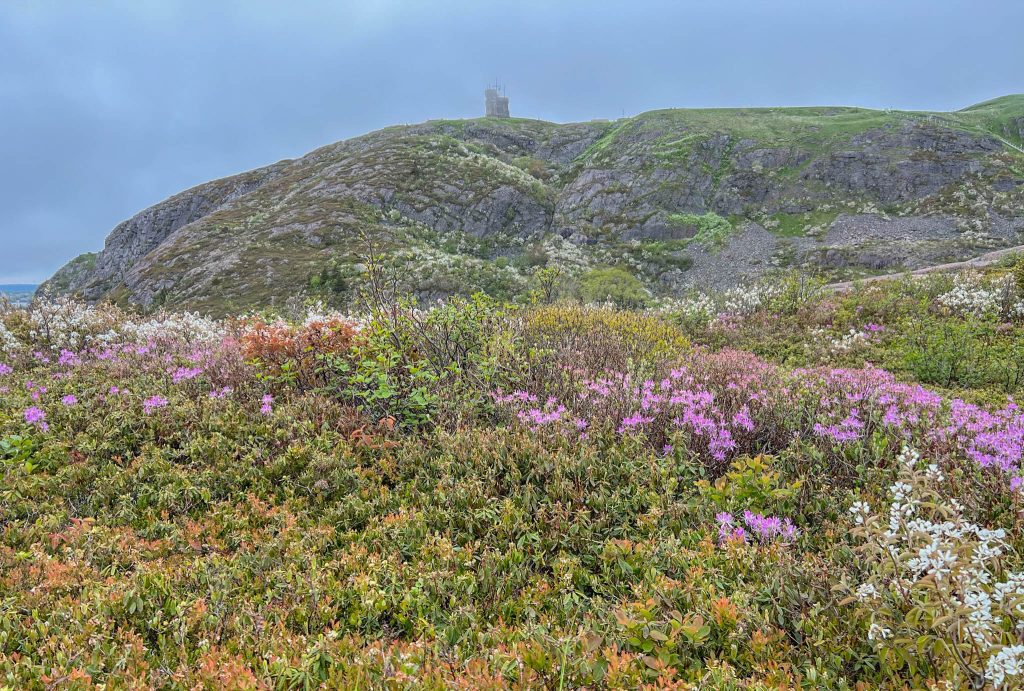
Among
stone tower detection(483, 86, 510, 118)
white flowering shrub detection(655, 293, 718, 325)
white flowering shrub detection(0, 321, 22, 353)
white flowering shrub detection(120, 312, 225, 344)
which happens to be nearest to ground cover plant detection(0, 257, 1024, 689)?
white flowering shrub detection(120, 312, 225, 344)

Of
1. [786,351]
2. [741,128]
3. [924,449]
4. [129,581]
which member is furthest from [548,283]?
[741,128]

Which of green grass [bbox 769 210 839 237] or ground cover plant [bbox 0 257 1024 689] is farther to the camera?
green grass [bbox 769 210 839 237]

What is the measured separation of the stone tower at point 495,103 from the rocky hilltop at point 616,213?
180ft

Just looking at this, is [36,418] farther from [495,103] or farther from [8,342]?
[495,103]

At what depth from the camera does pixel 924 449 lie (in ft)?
12.8

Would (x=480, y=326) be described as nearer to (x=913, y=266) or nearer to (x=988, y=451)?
(x=988, y=451)

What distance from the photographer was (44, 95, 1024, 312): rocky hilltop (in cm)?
3434

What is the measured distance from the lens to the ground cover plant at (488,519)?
7.02ft

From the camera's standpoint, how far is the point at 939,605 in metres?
1.80

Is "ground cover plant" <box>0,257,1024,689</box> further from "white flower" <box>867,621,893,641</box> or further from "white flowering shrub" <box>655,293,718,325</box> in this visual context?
"white flowering shrub" <box>655,293,718,325</box>

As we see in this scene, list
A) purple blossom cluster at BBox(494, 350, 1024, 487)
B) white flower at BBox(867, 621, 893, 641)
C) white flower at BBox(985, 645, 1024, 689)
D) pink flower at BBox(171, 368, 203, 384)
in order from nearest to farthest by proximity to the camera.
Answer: white flower at BBox(985, 645, 1024, 689) < white flower at BBox(867, 621, 893, 641) < purple blossom cluster at BBox(494, 350, 1024, 487) < pink flower at BBox(171, 368, 203, 384)

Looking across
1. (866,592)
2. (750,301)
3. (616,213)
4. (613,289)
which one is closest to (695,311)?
(750,301)

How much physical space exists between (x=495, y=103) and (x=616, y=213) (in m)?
77.4

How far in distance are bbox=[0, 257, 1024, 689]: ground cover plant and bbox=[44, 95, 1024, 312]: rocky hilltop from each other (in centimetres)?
2158
